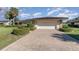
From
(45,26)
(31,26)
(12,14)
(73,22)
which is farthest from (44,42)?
(12,14)

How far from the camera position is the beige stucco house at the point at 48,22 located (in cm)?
4356

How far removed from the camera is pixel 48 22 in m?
43.7

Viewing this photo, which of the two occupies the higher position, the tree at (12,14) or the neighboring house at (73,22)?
the tree at (12,14)

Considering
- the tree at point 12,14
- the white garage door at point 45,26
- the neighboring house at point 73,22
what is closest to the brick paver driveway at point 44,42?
the white garage door at point 45,26

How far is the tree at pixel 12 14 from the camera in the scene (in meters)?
43.6

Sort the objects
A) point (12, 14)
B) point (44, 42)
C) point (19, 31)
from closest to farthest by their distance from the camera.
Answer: point (12, 14) < point (19, 31) < point (44, 42)

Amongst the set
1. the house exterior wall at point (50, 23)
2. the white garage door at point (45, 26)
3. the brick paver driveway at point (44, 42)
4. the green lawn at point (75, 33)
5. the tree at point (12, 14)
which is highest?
the tree at point (12, 14)

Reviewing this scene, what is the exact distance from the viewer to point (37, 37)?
43969 millimetres

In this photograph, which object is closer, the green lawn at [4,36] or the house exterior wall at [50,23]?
the house exterior wall at [50,23]

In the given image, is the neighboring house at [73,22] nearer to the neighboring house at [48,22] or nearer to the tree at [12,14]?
the neighboring house at [48,22]

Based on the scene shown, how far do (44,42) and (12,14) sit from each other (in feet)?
2.97

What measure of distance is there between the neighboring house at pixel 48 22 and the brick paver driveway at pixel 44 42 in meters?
0.11

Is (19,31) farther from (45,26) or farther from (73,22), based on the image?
(73,22)
